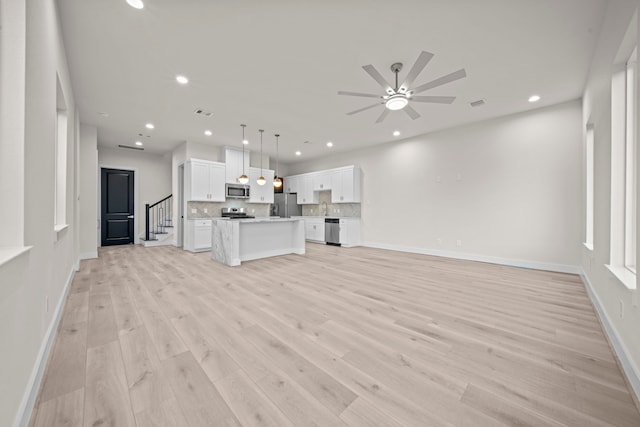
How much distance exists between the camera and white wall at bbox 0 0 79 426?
1101 millimetres

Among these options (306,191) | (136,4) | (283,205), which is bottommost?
(283,205)

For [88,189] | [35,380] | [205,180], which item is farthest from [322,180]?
[35,380]

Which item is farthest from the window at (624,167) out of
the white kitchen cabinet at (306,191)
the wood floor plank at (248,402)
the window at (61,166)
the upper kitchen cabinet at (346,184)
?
the white kitchen cabinet at (306,191)

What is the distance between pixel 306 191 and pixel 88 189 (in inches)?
226

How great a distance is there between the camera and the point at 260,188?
308 inches

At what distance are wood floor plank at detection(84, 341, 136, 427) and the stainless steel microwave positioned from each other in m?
5.53

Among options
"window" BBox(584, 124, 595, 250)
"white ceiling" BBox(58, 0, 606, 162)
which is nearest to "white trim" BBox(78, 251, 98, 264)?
"white ceiling" BBox(58, 0, 606, 162)

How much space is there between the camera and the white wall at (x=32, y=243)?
3.61ft

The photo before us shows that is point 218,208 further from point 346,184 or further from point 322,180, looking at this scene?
point 346,184

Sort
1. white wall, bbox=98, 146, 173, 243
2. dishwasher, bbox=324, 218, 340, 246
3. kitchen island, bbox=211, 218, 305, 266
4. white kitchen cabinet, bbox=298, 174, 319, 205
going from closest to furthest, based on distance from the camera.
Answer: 1. kitchen island, bbox=211, 218, 305, 266
2. white wall, bbox=98, 146, 173, 243
3. dishwasher, bbox=324, 218, 340, 246
4. white kitchen cabinet, bbox=298, 174, 319, 205

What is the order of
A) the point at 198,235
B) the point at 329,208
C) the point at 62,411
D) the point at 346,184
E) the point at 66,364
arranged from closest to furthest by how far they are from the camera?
the point at 62,411
the point at 66,364
the point at 198,235
the point at 346,184
the point at 329,208

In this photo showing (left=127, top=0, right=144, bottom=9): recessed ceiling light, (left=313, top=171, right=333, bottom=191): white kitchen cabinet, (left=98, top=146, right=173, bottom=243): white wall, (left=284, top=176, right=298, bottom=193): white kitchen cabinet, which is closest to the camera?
(left=127, top=0, right=144, bottom=9): recessed ceiling light

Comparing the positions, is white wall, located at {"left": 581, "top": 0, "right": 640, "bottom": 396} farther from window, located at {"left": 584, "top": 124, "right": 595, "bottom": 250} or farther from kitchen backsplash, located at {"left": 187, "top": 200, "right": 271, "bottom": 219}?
kitchen backsplash, located at {"left": 187, "top": 200, "right": 271, "bottom": 219}

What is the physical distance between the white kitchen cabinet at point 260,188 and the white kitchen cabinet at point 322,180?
1.50 metres
